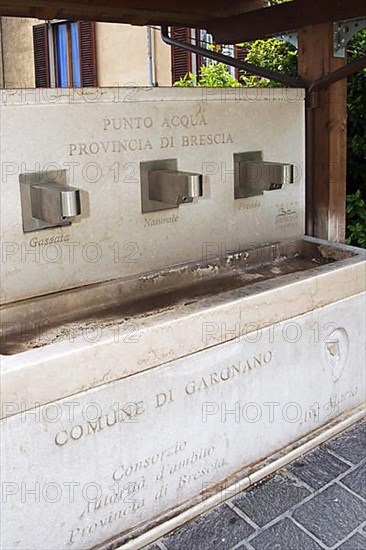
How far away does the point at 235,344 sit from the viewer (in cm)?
207

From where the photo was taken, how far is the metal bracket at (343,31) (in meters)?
2.95

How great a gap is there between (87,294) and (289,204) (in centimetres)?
111

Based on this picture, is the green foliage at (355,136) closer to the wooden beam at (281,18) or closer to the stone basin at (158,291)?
the wooden beam at (281,18)

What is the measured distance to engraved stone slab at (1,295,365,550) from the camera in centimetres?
170

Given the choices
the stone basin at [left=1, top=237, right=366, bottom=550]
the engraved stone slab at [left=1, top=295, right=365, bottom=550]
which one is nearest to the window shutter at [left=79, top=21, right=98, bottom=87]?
the stone basin at [left=1, top=237, right=366, bottom=550]

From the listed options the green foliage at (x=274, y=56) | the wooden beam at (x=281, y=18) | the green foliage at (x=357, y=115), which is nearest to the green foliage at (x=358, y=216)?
the green foliage at (x=357, y=115)

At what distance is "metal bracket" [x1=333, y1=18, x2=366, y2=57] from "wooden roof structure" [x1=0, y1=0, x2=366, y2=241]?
28 mm

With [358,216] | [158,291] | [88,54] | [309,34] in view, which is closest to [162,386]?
[158,291]

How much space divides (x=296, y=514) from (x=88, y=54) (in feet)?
27.1

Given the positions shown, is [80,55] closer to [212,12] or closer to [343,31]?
[212,12]

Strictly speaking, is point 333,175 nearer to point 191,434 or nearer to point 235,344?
point 235,344

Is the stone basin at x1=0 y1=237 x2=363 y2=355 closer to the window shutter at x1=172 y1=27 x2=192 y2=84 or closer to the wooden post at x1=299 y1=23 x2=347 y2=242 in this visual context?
the wooden post at x1=299 y1=23 x2=347 y2=242

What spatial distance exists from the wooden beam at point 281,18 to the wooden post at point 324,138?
9 centimetres

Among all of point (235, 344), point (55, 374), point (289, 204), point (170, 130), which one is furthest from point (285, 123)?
point (55, 374)
